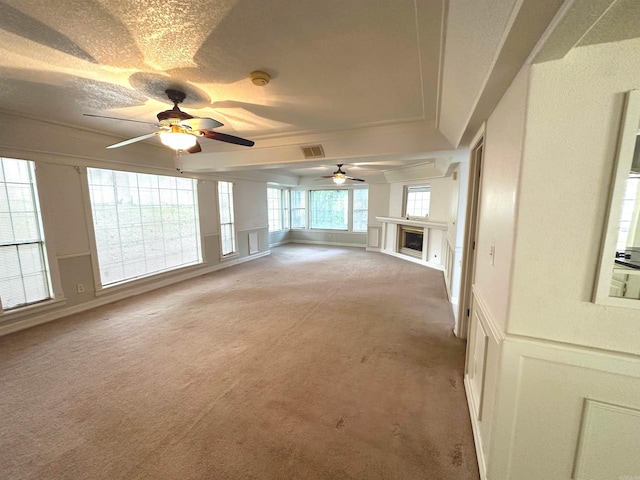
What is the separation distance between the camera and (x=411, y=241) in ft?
23.4

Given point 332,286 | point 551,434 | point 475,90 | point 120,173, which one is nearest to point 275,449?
point 551,434

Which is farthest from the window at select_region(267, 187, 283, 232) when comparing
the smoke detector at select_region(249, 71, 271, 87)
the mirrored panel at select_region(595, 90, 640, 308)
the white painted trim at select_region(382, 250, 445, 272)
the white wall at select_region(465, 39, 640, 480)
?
the mirrored panel at select_region(595, 90, 640, 308)

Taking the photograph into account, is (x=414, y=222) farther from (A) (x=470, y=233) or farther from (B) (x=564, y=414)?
(B) (x=564, y=414)

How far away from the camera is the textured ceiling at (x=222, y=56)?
139 centimetres

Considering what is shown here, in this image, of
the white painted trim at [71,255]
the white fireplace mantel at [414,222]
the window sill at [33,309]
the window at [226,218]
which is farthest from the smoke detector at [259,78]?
the white fireplace mantel at [414,222]

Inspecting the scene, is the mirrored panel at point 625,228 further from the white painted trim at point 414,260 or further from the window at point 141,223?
the window at point 141,223

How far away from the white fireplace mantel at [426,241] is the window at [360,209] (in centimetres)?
105

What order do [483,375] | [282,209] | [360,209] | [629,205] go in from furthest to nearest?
1. [282,209]
2. [360,209]
3. [483,375]
4. [629,205]

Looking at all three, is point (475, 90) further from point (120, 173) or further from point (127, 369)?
point (120, 173)

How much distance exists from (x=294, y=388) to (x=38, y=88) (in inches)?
138

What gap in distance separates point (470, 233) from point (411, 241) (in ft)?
14.8

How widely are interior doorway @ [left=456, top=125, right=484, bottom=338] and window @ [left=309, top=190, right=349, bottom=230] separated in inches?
242

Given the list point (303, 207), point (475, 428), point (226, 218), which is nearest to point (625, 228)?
point (475, 428)

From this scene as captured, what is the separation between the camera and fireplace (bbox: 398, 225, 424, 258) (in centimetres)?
679
